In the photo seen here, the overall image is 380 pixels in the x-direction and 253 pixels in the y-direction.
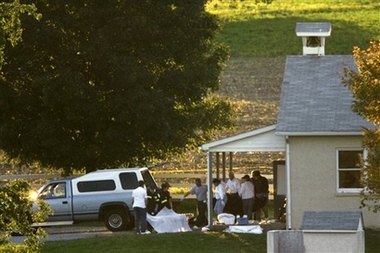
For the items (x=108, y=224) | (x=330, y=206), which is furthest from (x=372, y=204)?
(x=108, y=224)

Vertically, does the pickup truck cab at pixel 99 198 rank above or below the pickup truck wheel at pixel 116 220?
above

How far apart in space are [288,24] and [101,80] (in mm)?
57528

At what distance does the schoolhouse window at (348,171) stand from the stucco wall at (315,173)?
18cm

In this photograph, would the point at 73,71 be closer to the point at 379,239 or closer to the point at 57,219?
the point at 57,219

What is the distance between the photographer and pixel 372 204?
35625mm

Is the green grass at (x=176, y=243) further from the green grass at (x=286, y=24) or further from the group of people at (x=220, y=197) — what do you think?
the green grass at (x=286, y=24)

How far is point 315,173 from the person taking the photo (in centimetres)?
3616

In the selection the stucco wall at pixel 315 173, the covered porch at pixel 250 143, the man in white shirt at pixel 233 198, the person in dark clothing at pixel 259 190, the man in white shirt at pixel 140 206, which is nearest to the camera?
the man in white shirt at pixel 140 206

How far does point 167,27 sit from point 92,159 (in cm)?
494

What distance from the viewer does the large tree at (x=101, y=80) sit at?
42.3 m

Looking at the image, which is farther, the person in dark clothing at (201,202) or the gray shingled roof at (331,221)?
the person in dark clothing at (201,202)

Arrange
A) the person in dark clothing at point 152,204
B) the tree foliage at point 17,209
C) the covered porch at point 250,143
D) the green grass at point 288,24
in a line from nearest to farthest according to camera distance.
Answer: the tree foliage at point 17,209 < the covered porch at point 250,143 < the person in dark clothing at point 152,204 < the green grass at point 288,24

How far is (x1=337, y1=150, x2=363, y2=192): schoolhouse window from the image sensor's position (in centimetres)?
3616

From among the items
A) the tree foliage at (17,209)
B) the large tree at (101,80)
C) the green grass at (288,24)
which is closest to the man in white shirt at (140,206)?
the large tree at (101,80)
